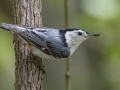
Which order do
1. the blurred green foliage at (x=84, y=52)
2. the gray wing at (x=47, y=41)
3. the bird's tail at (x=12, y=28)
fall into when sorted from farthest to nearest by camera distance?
the blurred green foliage at (x=84, y=52), the gray wing at (x=47, y=41), the bird's tail at (x=12, y=28)

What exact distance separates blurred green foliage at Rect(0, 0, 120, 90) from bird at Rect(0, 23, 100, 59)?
398 millimetres

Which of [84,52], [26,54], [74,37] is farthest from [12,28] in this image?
[84,52]

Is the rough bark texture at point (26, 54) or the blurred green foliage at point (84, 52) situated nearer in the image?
the rough bark texture at point (26, 54)

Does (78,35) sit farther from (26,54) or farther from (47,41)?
(26,54)

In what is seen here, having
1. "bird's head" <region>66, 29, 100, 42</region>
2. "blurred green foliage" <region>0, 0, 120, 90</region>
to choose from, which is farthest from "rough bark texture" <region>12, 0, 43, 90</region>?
"blurred green foliage" <region>0, 0, 120, 90</region>

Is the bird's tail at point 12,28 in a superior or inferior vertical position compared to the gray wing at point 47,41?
superior

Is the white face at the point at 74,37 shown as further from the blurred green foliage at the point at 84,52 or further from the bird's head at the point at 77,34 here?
the blurred green foliage at the point at 84,52

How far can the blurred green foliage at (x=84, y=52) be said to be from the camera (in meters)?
3.45

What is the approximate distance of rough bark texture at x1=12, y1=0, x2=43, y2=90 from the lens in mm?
2662

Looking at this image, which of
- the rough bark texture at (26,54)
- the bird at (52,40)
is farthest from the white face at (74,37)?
the rough bark texture at (26,54)

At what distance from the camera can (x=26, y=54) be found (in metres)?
2.75

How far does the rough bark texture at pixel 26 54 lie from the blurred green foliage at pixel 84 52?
20.4 inches

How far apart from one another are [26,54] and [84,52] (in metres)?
1.77

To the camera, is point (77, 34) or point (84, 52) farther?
point (84, 52)
